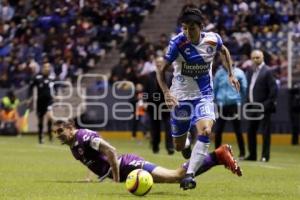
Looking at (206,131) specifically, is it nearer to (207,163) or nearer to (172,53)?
(207,163)

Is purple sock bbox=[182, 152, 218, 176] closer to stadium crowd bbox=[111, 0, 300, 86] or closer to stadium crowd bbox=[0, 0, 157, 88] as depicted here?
stadium crowd bbox=[111, 0, 300, 86]

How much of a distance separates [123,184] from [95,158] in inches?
29.9

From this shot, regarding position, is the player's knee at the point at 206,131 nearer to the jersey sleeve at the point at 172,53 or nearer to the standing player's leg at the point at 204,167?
the standing player's leg at the point at 204,167

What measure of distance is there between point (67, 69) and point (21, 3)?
25.6ft

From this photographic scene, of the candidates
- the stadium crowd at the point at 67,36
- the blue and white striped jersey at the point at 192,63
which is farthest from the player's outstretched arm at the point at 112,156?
the stadium crowd at the point at 67,36

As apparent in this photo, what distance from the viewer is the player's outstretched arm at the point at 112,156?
1296cm

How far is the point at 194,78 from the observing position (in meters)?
13.1

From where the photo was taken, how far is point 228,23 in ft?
110

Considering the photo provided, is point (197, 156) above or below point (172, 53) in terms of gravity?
below

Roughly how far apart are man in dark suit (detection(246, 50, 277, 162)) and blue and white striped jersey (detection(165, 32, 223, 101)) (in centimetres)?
750

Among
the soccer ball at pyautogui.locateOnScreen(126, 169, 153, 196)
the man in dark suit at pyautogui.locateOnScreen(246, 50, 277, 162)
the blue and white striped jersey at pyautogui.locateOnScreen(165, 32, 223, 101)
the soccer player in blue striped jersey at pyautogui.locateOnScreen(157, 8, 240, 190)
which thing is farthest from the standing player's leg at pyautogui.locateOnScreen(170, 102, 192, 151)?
the man in dark suit at pyautogui.locateOnScreen(246, 50, 277, 162)

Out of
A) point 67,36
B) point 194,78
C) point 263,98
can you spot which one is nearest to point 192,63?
point 194,78

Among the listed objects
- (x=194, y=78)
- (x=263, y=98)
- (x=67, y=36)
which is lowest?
(x=263, y=98)

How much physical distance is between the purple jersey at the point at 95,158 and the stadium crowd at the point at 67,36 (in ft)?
77.1
